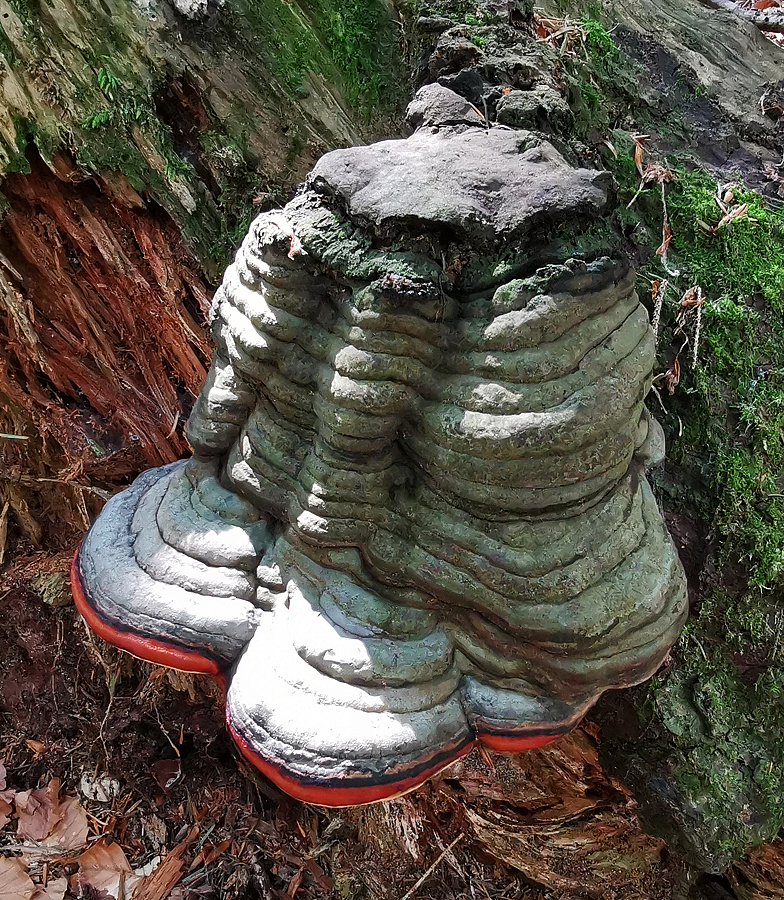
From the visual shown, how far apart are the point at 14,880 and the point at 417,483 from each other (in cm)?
387

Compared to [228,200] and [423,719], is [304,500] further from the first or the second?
[228,200]

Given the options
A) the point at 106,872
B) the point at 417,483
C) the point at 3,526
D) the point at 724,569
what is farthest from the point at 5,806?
the point at 724,569

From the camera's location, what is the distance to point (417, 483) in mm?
1784

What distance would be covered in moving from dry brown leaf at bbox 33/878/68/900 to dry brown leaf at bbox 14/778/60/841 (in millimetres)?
275

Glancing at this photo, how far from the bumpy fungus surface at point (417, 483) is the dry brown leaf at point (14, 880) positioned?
2923mm

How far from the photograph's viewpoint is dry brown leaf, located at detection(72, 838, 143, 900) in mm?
4070

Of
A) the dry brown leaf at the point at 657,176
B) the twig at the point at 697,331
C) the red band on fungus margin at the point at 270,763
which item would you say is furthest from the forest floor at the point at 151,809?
the dry brown leaf at the point at 657,176

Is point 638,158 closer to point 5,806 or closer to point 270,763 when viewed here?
point 270,763

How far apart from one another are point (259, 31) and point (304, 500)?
1628mm

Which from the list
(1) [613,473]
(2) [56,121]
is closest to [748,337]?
(1) [613,473]

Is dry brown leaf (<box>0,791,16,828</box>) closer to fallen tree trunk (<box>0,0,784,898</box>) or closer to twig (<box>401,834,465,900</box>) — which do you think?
twig (<box>401,834,465,900</box>)

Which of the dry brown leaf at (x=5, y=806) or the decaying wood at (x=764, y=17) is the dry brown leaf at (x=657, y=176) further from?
the dry brown leaf at (x=5, y=806)

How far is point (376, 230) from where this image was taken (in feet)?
5.10

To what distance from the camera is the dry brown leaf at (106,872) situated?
13.4 feet
